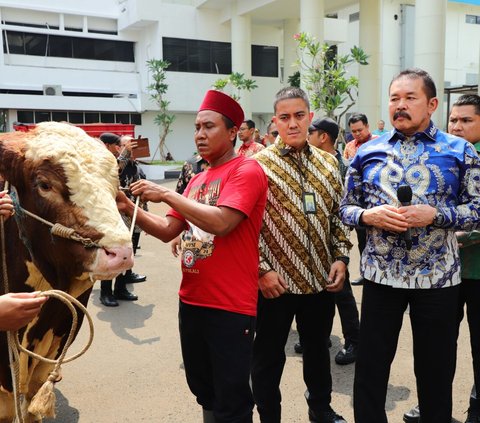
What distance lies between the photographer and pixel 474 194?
8.78ft

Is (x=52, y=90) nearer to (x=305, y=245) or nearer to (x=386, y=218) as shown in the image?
(x=305, y=245)

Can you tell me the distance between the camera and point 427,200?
2.65 meters

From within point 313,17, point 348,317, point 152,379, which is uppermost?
point 313,17

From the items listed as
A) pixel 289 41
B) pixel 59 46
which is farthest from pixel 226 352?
pixel 59 46

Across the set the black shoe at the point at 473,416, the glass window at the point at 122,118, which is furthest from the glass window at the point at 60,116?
the black shoe at the point at 473,416

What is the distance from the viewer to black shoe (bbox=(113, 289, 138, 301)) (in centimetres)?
639

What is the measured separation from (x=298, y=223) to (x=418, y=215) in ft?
2.70

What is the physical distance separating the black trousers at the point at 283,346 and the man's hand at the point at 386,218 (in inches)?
30.6

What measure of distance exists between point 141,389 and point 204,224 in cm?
218

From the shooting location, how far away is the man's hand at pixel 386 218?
2.51 m

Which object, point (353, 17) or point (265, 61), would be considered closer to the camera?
point (265, 61)

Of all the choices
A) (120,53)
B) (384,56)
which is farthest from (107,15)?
(384,56)

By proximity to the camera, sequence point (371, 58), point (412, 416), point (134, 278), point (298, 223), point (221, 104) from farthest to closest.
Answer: point (371, 58), point (134, 278), point (412, 416), point (298, 223), point (221, 104)

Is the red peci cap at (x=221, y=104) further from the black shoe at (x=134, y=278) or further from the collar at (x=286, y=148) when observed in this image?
the black shoe at (x=134, y=278)
